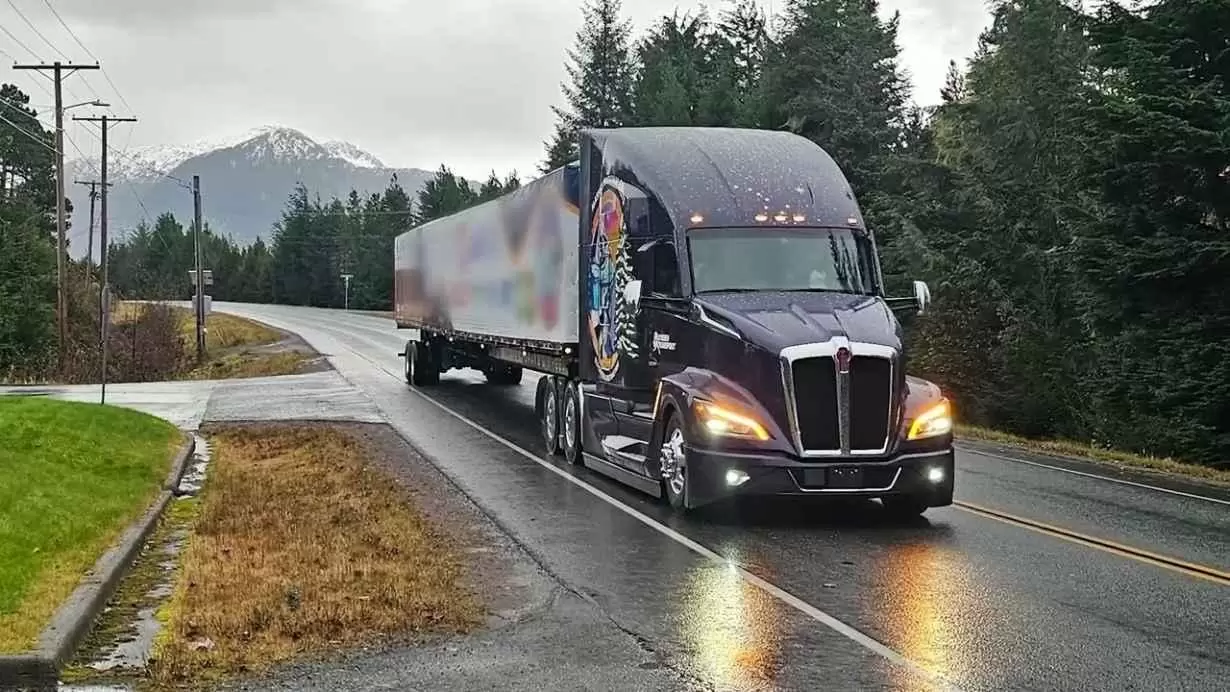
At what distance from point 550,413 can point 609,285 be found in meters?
3.22

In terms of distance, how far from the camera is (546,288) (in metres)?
16.8

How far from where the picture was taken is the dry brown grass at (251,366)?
4116 centimetres

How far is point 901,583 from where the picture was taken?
8.55 meters

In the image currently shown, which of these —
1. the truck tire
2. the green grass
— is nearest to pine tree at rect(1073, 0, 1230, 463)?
the truck tire

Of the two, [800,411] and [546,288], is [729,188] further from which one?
[546,288]

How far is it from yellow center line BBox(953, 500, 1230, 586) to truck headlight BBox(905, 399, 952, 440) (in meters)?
1.05

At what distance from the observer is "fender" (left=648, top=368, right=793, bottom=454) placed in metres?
10.5

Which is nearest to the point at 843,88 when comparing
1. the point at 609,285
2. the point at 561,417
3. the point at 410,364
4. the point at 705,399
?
the point at 410,364

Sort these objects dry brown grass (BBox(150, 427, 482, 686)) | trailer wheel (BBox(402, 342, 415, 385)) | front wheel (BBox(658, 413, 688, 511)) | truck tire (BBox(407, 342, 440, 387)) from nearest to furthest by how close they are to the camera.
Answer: dry brown grass (BBox(150, 427, 482, 686))
front wheel (BBox(658, 413, 688, 511))
truck tire (BBox(407, 342, 440, 387))
trailer wheel (BBox(402, 342, 415, 385))

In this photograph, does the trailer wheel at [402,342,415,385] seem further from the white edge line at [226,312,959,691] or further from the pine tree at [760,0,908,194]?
the pine tree at [760,0,908,194]

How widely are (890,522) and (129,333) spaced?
49.8 m

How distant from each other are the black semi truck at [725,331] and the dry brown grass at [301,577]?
237 cm

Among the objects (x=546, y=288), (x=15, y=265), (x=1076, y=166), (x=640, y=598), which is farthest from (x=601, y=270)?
(x=15, y=265)

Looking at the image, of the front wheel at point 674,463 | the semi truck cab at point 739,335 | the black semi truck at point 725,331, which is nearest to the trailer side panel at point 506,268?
the black semi truck at point 725,331
